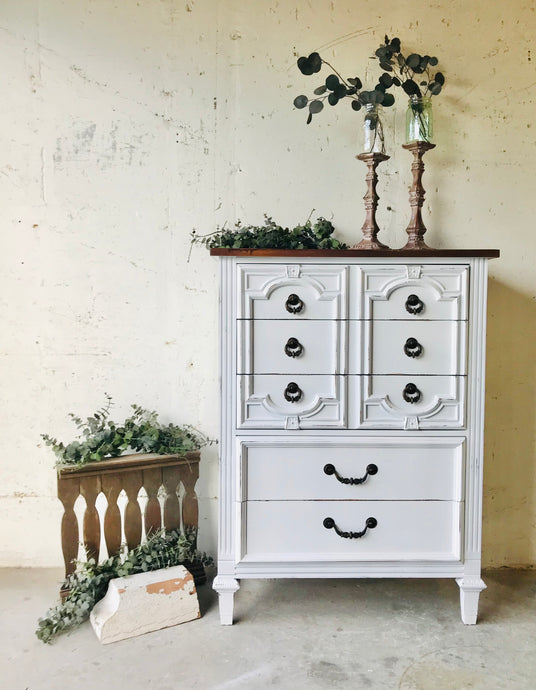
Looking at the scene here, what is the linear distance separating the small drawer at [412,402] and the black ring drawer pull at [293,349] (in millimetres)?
262

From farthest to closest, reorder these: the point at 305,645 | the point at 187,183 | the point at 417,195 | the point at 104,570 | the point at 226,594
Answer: the point at 187,183
the point at 417,195
the point at 104,570
the point at 226,594
the point at 305,645

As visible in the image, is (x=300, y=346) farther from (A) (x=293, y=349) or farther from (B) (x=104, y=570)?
(B) (x=104, y=570)

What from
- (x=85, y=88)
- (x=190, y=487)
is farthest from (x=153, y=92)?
(x=190, y=487)

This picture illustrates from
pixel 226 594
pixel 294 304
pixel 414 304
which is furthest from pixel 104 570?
pixel 414 304

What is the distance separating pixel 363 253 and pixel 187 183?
3.18 feet

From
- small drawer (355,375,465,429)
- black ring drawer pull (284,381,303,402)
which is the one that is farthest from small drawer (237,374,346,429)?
small drawer (355,375,465,429)

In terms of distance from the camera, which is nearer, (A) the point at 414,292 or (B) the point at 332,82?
(A) the point at 414,292

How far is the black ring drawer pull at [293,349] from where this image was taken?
209 centimetres

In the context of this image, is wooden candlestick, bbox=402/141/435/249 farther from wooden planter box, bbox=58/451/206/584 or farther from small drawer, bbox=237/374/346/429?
wooden planter box, bbox=58/451/206/584

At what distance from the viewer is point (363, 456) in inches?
84.0

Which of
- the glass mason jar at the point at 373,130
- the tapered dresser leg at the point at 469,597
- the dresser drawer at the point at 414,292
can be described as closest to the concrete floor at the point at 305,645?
the tapered dresser leg at the point at 469,597

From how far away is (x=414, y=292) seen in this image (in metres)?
2.10

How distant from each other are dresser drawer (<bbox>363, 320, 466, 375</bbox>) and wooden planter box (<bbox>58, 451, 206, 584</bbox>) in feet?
3.07

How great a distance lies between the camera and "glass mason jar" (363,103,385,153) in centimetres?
232
